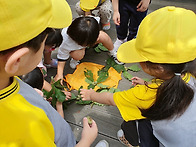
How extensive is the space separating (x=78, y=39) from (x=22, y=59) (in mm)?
1197

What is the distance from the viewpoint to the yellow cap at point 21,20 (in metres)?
0.47

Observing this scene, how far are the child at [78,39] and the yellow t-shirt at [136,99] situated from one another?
70cm

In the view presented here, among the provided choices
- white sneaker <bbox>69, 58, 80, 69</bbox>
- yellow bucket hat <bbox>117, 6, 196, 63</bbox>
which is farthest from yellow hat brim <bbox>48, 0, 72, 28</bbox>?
white sneaker <bbox>69, 58, 80, 69</bbox>

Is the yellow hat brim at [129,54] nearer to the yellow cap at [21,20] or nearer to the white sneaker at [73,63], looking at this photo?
the yellow cap at [21,20]

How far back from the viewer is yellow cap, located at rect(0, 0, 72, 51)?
47 centimetres

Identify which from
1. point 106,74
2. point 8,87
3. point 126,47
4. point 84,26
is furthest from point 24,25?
point 106,74

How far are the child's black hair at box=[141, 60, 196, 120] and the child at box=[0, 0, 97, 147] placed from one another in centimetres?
54

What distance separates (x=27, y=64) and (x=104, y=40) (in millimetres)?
1469

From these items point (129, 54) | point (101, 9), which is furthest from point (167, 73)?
point (101, 9)

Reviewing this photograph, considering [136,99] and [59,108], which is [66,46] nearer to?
[59,108]

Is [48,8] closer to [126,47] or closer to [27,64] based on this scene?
[27,64]

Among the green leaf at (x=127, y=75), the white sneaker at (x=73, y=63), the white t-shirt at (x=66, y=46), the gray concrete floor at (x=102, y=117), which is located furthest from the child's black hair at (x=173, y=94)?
the white sneaker at (x=73, y=63)

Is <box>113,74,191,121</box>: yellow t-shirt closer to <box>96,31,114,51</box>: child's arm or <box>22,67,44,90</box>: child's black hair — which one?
<box>22,67,44,90</box>: child's black hair

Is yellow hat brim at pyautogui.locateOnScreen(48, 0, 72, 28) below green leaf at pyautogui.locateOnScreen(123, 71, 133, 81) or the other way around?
the other way around
